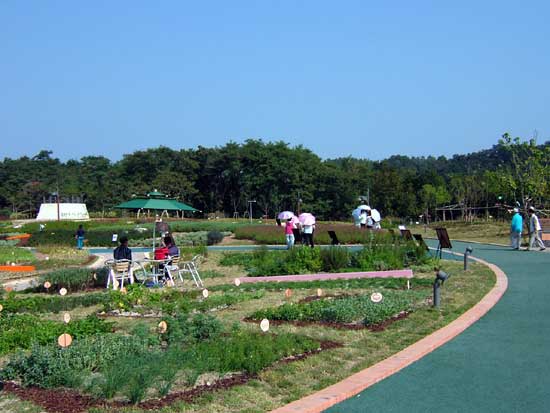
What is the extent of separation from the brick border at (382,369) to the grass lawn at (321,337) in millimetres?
133

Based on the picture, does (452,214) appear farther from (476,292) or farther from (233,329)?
(233,329)

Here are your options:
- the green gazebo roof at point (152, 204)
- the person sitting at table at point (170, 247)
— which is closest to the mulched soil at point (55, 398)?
the person sitting at table at point (170, 247)

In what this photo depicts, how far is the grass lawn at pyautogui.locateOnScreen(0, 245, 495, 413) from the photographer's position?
5.75 metres

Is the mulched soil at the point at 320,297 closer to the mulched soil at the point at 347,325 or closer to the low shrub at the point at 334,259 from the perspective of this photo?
the mulched soil at the point at 347,325

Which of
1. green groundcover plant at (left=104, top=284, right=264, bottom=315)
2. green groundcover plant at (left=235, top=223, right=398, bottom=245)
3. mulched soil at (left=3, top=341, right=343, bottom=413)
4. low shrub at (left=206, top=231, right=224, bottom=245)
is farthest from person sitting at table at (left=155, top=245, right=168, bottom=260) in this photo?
low shrub at (left=206, top=231, right=224, bottom=245)

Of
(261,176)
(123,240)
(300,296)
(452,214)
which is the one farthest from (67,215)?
(300,296)

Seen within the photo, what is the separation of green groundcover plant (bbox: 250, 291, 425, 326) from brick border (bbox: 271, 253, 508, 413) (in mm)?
943

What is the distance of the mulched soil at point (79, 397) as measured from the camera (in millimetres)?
5559

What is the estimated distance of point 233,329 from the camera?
8.60 meters

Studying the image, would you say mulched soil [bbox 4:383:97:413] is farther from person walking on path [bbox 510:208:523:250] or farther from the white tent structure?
the white tent structure


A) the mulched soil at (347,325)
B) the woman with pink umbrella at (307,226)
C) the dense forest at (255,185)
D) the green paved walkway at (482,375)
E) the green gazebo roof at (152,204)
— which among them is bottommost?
the green paved walkway at (482,375)

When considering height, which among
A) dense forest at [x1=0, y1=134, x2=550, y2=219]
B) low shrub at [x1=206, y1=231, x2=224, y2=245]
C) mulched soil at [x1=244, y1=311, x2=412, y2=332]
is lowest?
mulched soil at [x1=244, y1=311, x2=412, y2=332]

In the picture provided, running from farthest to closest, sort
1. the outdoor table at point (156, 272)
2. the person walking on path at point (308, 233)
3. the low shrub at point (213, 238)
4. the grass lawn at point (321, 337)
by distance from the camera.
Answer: the low shrub at point (213, 238), the person walking on path at point (308, 233), the outdoor table at point (156, 272), the grass lawn at point (321, 337)

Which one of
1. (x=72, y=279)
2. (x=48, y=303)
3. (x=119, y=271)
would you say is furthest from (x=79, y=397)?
(x=119, y=271)
